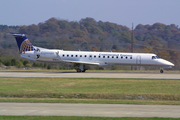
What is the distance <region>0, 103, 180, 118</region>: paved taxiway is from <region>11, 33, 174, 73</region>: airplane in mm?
24066

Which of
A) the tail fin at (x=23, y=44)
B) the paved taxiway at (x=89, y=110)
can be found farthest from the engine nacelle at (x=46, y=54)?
the paved taxiway at (x=89, y=110)

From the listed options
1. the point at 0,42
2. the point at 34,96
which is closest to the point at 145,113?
the point at 34,96

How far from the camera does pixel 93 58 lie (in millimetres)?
39719

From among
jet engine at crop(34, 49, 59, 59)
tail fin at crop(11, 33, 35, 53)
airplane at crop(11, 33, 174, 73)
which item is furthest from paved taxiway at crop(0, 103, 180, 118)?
tail fin at crop(11, 33, 35, 53)

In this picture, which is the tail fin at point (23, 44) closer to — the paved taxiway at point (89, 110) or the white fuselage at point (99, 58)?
the white fuselage at point (99, 58)

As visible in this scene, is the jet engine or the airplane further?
the jet engine

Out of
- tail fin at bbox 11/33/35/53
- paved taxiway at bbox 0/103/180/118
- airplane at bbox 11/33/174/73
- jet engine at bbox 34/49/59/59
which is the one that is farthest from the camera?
tail fin at bbox 11/33/35/53

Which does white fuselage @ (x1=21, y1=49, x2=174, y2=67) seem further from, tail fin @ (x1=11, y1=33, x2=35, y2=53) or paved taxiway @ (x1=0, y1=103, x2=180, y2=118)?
paved taxiway @ (x1=0, y1=103, x2=180, y2=118)

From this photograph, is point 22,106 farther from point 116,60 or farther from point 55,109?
point 116,60

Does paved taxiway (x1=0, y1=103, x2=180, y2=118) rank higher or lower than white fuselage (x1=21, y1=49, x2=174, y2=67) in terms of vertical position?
lower

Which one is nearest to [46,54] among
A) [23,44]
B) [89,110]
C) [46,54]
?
[46,54]

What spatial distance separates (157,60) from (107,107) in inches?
1035

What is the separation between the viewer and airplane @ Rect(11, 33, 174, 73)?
128ft

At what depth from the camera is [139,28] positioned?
488 ft
